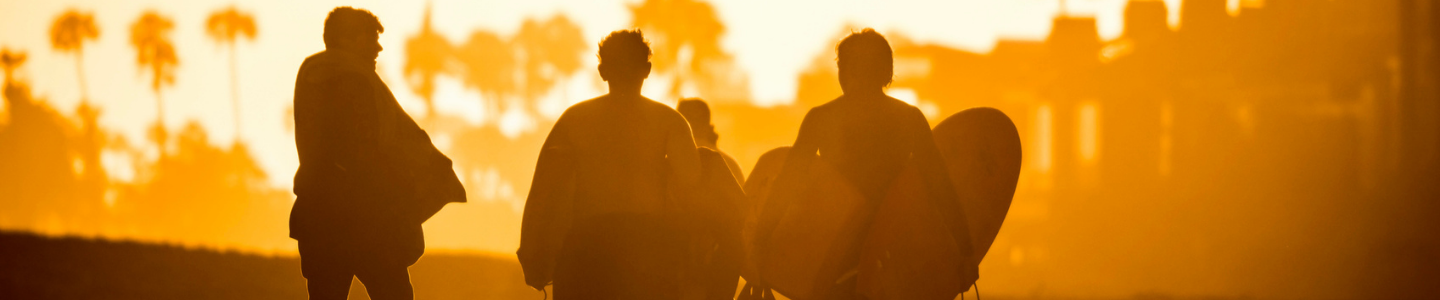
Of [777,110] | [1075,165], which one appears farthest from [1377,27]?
[777,110]

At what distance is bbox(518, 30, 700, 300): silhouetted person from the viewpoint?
4586 mm

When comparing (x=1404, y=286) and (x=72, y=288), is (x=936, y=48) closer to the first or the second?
(x=1404, y=286)

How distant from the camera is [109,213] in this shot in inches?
2657

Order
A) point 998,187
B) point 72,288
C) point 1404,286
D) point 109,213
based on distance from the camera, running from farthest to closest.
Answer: point 109,213 < point 1404,286 < point 72,288 < point 998,187

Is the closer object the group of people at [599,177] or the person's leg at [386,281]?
the group of people at [599,177]

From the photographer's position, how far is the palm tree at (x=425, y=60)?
209 ft

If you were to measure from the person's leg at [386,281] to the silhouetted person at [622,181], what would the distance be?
2.27ft

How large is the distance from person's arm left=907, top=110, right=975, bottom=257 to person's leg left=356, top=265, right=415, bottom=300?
2143mm

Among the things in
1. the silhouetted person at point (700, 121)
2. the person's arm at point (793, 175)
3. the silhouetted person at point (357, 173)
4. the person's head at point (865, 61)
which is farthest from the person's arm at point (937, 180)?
the silhouetted person at point (700, 121)

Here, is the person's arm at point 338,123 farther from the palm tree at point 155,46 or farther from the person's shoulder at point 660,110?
the palm tree at point 155,46

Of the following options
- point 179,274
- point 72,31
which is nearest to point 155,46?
point 72,31

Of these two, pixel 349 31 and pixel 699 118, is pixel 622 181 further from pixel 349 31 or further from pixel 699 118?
pixel 699 118

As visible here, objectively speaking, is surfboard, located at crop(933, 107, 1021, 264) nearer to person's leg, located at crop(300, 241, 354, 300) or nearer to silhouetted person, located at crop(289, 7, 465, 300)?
silhouetted person, located at crop(289, 7, 465, 300)

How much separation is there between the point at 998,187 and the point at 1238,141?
19.9 metres
